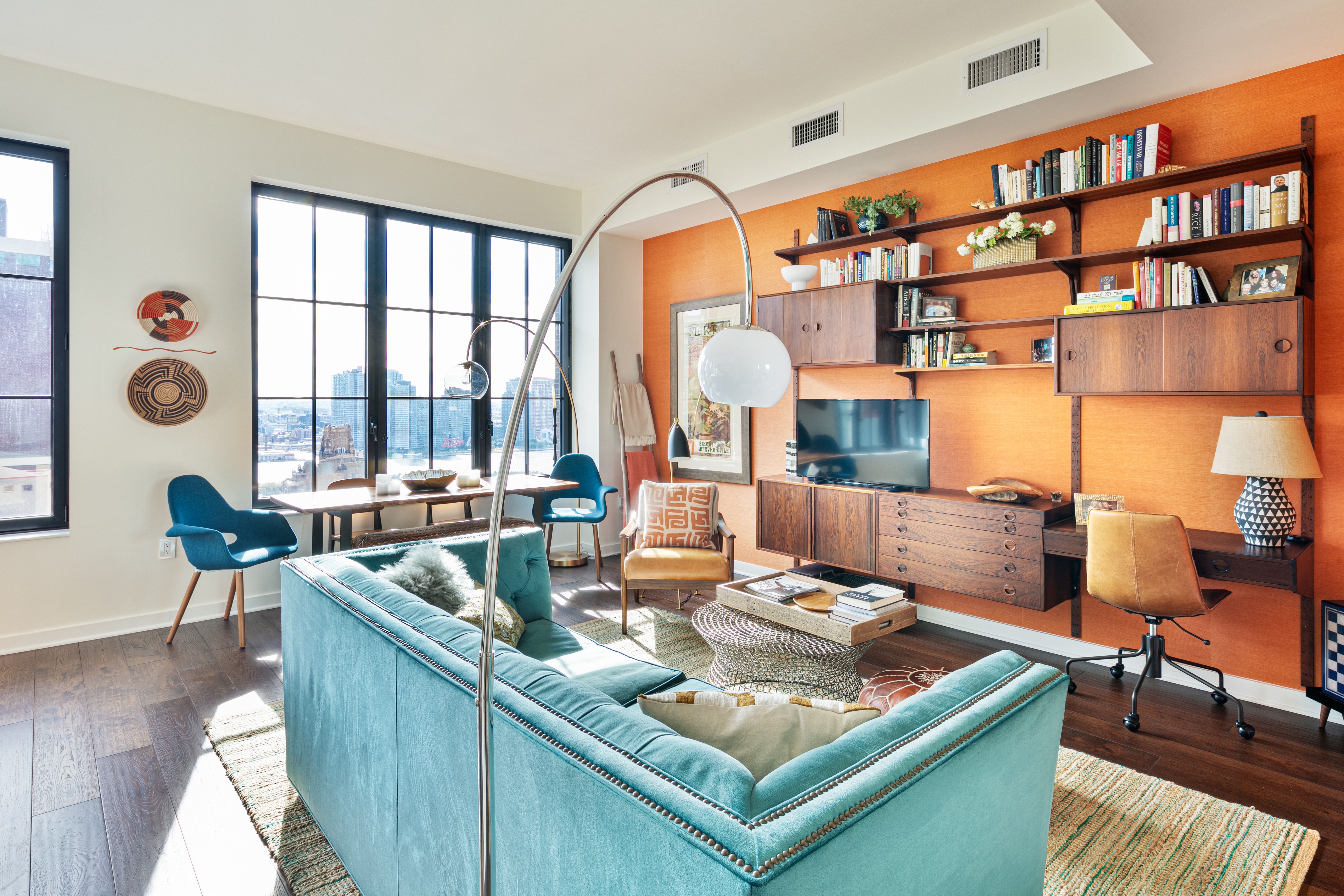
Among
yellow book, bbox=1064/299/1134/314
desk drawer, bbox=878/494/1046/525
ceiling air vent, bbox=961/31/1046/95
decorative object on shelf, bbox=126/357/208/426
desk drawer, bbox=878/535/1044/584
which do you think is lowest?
desk drawer, bbox=878/535/1044/584

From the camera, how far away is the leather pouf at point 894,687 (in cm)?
208

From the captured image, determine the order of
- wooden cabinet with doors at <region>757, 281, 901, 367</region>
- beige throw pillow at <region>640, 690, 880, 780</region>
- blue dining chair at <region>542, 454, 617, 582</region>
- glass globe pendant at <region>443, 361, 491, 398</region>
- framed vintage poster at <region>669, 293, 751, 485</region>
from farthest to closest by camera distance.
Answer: framed vintage poster at <region>669, 293, 751, 485</region>, blue dining chair at <region>542, 454, 617, 582</region>, glass globe pendant at <region>443, 361, 491, 398</region>, wooden cabinet with doors at <region>757, 281, 901, 367</region>, beige throw pillow at <region>640, 690, 880, 780</region>

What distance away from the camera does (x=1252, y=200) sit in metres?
2.97

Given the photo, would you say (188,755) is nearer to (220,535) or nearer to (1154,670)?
(220,535)

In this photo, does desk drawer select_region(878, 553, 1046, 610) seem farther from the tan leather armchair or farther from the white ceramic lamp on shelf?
the white ceramic lamp on shelf

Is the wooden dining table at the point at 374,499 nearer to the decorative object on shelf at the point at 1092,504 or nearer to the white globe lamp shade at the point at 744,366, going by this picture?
the white globe lamp shade at the point at 744,366

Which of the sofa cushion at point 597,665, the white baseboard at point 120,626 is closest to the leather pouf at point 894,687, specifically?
the sofa cushion at point 597,665

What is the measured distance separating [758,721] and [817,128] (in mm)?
3883

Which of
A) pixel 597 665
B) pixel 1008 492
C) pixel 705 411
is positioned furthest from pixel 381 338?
pixel 1008 492

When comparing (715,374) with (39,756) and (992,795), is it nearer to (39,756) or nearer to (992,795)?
(992,795)

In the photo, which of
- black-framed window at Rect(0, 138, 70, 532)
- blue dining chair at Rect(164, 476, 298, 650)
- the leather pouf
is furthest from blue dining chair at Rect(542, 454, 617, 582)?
the leather pouf

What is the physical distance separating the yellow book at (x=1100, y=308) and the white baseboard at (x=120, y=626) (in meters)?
4.80

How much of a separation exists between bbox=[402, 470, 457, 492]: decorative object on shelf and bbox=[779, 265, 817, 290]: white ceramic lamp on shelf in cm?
252

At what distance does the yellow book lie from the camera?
3.26m
